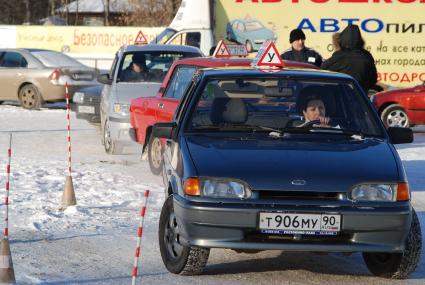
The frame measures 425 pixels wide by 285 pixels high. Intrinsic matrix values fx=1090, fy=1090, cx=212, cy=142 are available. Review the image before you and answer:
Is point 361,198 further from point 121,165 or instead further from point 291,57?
point 291,57

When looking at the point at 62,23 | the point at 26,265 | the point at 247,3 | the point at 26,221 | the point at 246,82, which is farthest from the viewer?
the point at 62,23

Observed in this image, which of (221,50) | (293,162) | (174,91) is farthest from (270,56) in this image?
(221,50)

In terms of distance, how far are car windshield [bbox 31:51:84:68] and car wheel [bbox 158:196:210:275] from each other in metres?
18.0

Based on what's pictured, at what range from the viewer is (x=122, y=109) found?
1516 cm

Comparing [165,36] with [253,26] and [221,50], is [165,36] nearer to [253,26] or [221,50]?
[253,26]

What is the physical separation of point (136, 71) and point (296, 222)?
945cm

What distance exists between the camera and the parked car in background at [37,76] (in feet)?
81.3

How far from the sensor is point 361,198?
722 centimetres

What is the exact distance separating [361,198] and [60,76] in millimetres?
18180

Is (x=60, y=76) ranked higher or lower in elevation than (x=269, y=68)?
lower

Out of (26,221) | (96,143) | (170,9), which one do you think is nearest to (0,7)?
(170,9)

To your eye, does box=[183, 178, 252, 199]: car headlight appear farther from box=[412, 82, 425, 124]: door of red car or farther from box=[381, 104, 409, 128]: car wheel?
box=[381, 104, 409, 128]: car wheel

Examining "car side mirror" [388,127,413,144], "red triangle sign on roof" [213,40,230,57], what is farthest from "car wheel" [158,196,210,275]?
"red triangle sign on roof" [213,40,230,57]

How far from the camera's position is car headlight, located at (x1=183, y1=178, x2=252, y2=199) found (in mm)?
7156
